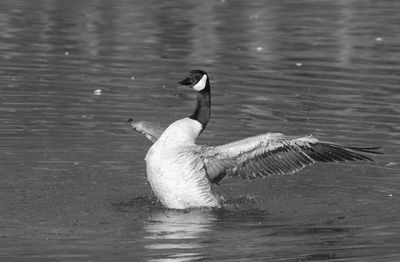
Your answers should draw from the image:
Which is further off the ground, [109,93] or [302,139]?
[302,139]

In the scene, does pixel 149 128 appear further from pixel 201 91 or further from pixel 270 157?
pixel 270 157

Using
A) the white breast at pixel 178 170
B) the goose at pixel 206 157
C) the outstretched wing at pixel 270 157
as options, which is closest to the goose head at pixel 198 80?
the goose at pixel 206 157

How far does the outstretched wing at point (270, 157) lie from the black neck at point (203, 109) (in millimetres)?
371

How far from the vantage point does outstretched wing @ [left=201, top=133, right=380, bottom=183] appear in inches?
469

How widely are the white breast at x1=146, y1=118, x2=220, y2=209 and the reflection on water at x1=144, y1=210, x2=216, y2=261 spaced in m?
0.14

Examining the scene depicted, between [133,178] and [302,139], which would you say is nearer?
[302,139]

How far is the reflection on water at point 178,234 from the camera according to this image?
9.77m

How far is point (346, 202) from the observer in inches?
473

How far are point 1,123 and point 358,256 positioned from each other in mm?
6869

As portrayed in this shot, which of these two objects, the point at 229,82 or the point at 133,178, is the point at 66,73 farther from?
the point at 133,178

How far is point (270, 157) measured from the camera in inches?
479

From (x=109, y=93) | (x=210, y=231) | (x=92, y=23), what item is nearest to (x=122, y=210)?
(x=210, y=231)

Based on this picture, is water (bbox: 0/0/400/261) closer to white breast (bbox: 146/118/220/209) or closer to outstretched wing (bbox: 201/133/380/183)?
white breast (bbox: 146/118/220/209)

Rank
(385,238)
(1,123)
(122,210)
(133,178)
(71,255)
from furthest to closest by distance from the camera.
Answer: (1,123)
(133,178)
(122,210)
(385,238)
(71,255)
